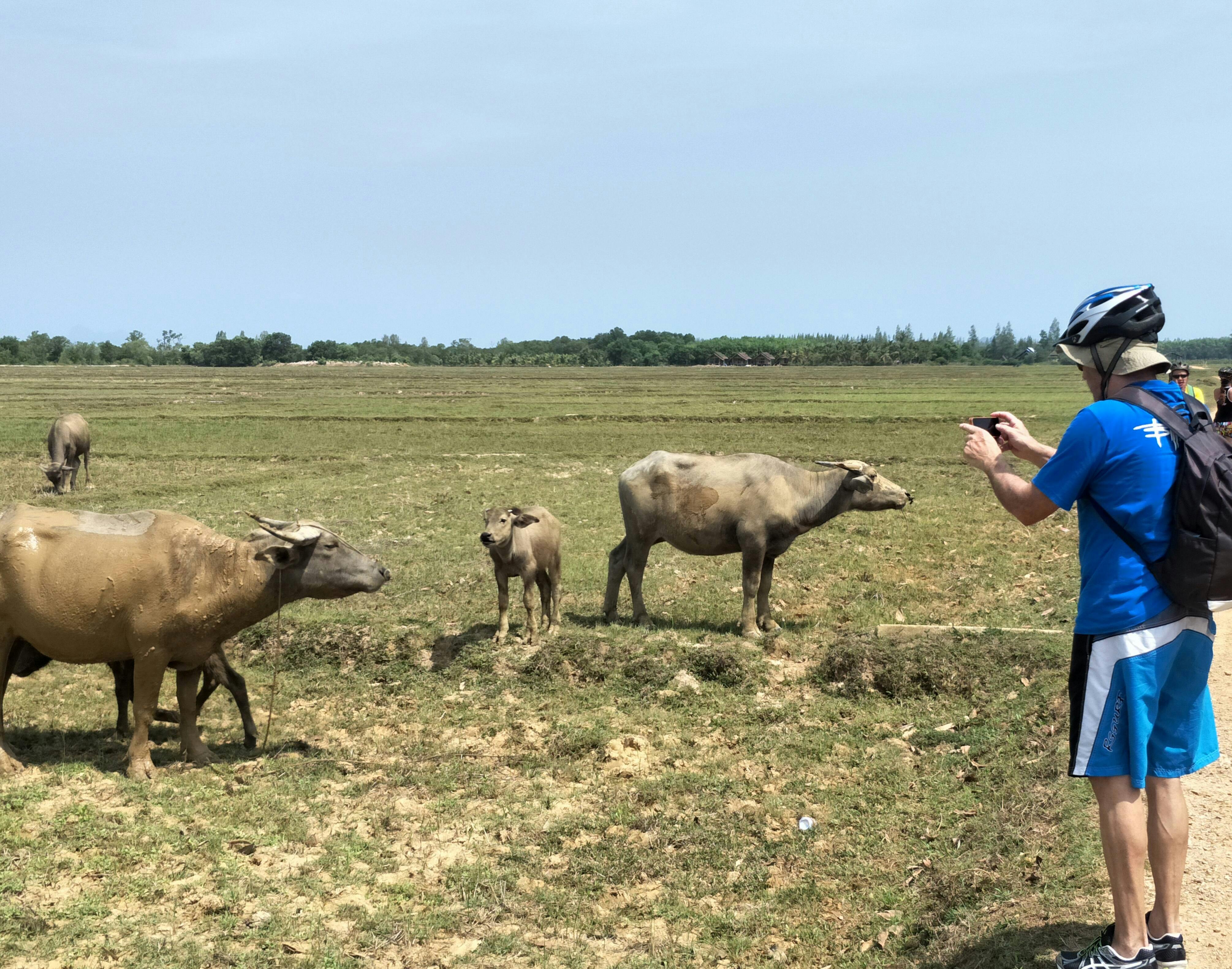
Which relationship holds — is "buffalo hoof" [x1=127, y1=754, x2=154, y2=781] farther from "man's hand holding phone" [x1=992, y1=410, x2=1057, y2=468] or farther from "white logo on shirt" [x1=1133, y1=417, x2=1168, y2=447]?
"white logo on shirt" [x1=1133, y1=417, x2=1168, y2=447]

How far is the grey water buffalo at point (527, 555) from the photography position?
9852 mm

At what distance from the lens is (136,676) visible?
745 cm

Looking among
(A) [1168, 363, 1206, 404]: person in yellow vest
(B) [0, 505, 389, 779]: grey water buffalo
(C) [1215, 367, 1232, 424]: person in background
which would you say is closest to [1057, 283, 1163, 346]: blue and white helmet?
(B) [0, 505, 389, 779]: grey water buffalo

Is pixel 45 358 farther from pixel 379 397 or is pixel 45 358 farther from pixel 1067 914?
pixel 1067 914

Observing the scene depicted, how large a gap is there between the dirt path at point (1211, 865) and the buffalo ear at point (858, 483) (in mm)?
4412

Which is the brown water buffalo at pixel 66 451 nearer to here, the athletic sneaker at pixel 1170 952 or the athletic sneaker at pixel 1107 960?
the athletic sneaker at pixel 1107 960

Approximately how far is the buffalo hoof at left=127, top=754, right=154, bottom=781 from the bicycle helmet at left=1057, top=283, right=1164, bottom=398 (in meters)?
6.51

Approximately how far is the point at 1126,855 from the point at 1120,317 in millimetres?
2040

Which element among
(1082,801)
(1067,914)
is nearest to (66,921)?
(1067,914)

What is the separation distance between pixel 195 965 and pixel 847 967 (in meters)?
3.21

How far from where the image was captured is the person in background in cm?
1302

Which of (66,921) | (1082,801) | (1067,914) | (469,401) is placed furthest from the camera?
(469,401)

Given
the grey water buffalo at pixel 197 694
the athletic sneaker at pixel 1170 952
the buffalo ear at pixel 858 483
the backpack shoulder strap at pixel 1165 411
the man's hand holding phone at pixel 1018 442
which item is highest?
the backpack shoulder strap at pixel 1165 411

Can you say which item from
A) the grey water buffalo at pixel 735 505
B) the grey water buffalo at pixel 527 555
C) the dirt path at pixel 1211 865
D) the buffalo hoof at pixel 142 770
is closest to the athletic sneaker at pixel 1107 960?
the dirt path at pixel 1211 865
